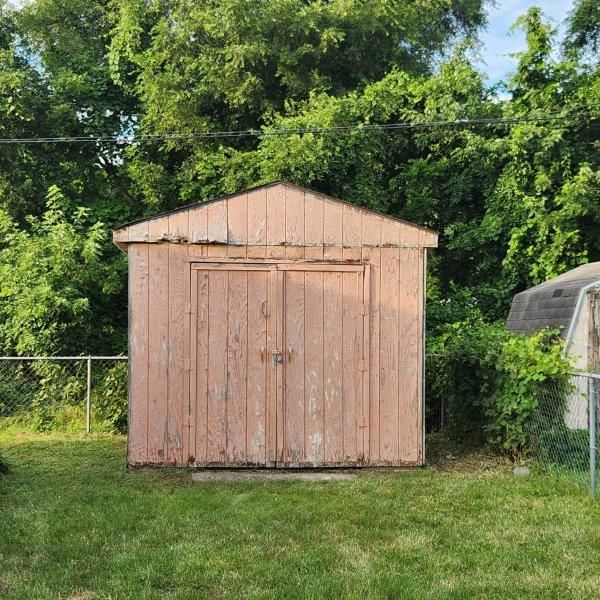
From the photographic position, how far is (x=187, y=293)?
6.77 meters

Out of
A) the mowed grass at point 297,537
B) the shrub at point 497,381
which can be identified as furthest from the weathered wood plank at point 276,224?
the shrub at point 497,381

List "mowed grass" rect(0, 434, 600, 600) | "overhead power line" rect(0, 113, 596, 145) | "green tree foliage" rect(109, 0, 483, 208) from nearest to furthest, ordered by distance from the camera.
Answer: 1. "mowed grass" rect(0, 434, 600, 600)
2. "overhead power line" rect(0, 113, 596, 145)
3. "green tree foliage" rect(109, 0, 483, 208)

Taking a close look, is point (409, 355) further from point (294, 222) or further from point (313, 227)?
point (294, 222)

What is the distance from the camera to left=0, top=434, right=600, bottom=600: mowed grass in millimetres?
3740

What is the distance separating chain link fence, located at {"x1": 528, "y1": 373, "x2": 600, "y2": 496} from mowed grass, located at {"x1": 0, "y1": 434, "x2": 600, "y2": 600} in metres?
0.33

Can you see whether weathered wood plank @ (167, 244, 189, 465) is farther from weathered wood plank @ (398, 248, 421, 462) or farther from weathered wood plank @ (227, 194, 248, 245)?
weathered wood plank @ (398, 248, 421, 462)

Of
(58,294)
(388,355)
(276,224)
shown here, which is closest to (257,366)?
(388,355)

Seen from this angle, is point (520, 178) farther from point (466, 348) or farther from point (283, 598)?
point (283, 598)

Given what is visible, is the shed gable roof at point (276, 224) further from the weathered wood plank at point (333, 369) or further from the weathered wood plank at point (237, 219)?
the weathered wood plank at point (333, 369)

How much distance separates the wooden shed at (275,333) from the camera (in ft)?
22.1

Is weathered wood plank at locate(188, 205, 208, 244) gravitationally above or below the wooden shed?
above

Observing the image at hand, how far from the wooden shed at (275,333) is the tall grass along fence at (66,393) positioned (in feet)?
9.98

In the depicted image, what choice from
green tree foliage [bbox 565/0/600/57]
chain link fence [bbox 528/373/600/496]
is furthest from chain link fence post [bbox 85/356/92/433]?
green tree foliage [bbox 565/0/600/57]

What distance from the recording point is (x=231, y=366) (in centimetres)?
679
